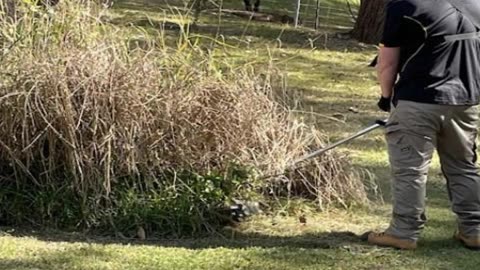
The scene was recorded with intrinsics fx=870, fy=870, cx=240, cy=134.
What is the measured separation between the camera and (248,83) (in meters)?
→ 5.52

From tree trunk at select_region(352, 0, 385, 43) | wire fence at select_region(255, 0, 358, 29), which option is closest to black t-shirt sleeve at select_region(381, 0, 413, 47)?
tree trunk at select_region(352, 0, 385, 43)

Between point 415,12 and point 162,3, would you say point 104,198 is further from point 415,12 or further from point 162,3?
point 162,3

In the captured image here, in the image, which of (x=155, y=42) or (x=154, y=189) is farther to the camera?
(x=155, y=42)

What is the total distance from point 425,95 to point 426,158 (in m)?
0.34

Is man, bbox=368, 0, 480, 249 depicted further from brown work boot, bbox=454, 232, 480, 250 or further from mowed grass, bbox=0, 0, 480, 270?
mowed grass, bbox=0, 0, 480, 270

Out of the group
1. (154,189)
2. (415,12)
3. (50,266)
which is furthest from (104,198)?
(415,12)

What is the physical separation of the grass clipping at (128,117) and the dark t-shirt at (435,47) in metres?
1.11

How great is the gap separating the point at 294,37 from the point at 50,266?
304 inches

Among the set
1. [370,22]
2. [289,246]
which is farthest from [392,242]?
[370,22]

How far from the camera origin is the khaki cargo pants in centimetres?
450

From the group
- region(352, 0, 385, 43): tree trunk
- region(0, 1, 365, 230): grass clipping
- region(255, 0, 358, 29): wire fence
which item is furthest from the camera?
region(255, 0, 358, 29): wire fence

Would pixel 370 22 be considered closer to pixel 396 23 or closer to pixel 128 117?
pixel 128 117

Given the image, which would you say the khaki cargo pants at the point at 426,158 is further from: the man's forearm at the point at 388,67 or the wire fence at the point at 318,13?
the wire fence at the point at 318,13

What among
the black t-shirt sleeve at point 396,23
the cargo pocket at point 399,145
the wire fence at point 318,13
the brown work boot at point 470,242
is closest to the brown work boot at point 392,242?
the brown work boot at point 470,242
